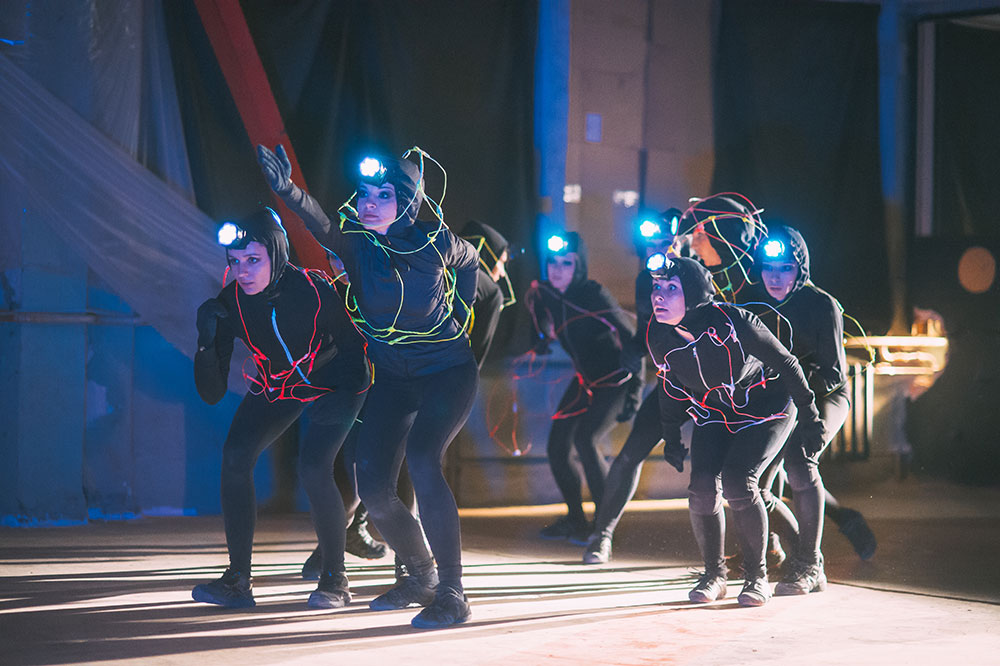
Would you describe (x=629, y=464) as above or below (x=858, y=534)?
above

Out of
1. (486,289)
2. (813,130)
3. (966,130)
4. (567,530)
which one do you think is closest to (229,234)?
(486,289)

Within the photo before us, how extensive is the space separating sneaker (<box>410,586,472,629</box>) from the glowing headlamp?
1473mm

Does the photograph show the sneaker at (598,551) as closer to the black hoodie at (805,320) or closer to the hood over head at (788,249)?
the black hoodie at (805,320)

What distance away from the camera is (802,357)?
5.11 meters

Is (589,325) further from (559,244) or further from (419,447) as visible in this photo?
(419,447)

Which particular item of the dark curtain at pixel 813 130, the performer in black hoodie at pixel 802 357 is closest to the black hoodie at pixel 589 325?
the performer in black hoodie at pixel 802 357

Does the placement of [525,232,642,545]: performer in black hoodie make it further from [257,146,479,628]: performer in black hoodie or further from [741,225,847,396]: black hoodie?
[257,146,479,628]: performer in black hoodie

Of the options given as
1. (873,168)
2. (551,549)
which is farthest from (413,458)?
(873,168)

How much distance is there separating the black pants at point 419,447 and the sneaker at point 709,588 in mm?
1047

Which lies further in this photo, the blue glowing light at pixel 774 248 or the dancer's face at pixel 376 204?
the blue glowing light at pixel 774 248

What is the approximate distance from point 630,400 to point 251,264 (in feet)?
8.81

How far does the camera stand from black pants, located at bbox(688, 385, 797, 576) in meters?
4.64

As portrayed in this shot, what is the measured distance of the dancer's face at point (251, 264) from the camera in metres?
4.41

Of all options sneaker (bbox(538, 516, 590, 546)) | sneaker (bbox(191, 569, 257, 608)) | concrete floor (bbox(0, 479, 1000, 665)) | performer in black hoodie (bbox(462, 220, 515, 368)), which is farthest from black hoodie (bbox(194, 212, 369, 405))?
sneaker (bbox(538, 516, 590, 546))
